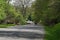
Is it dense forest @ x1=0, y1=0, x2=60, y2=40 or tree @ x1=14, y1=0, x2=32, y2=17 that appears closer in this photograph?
dense forest @ x1=0, y1=0, x2=60, y2=40

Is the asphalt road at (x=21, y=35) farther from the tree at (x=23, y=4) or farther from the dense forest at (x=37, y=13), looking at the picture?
the tree at (x=23, y=4)

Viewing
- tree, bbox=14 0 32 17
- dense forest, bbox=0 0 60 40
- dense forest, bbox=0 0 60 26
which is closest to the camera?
dense forest, bbox=0 0 60 40

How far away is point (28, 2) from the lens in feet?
253

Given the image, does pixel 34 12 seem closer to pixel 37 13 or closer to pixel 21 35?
pixel 37 13

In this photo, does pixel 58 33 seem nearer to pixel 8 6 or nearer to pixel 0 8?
pixel 0 8

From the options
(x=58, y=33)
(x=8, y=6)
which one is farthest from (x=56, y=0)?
(x=8, y=6)

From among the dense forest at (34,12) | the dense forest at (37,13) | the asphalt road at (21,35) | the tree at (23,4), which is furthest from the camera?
the tree at (23,4)


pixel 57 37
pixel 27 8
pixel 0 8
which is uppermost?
pixel 57 37

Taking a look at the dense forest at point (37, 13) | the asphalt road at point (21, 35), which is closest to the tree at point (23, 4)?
the dense forest at point (37, 13)

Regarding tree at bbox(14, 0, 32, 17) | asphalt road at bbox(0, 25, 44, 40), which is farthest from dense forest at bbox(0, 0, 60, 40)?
asphalt road at bbox(0, 25, 44, 40)

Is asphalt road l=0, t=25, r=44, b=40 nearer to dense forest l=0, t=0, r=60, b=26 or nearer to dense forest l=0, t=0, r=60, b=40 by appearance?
dense forest l=0, t=0, r=60, b=40

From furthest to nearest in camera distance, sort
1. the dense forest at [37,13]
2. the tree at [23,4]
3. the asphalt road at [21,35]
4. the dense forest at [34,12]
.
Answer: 1. the tree at [23,4]
2. the asphalt road at [21,35]
3. the dense forest at [34,12]
4. the dense forest at [37,13]

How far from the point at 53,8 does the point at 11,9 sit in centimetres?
4189

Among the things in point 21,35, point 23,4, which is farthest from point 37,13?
point 23,4
